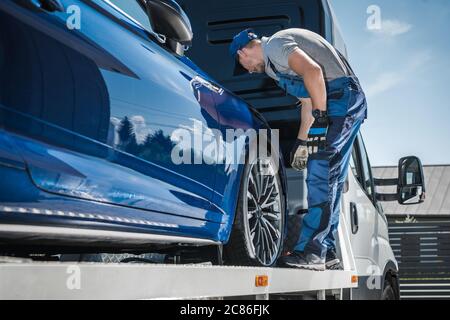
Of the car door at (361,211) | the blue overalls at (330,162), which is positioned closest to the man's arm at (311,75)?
the blue overalls at (330,162)

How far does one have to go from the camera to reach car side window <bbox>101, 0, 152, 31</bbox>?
2.55 m

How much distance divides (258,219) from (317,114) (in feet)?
2.39

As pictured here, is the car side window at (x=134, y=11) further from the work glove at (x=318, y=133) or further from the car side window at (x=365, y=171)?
the car side window at (x=365, y=171)

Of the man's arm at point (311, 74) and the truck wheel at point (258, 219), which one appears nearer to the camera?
the truck wheel at point (258, 219)

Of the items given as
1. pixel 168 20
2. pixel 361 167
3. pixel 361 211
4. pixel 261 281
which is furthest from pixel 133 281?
pixel 361 167

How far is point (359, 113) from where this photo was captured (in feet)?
12.9

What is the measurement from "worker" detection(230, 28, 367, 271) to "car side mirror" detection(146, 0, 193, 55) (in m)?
1.06

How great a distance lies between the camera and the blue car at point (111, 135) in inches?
68.2

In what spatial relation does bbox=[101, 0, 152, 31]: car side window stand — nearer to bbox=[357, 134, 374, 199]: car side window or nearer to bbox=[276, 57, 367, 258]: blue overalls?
bbox=[276, 57, 367, 258]: blue overalls

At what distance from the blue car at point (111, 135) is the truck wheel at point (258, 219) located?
1cm

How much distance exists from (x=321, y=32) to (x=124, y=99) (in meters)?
2.29

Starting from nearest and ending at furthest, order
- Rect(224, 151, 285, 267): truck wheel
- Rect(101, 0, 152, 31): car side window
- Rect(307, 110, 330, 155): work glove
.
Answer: Rect(101, 0, 152, 31): car side window
Rect(224, 151, 285, 267): truck wheel
Rect(307, 110, 330, 155): work glove

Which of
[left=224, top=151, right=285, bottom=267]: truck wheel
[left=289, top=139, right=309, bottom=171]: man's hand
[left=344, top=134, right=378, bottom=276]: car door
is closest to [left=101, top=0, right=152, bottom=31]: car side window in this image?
[left=224, top=151, right=285, bottom=267]: truck wheel
